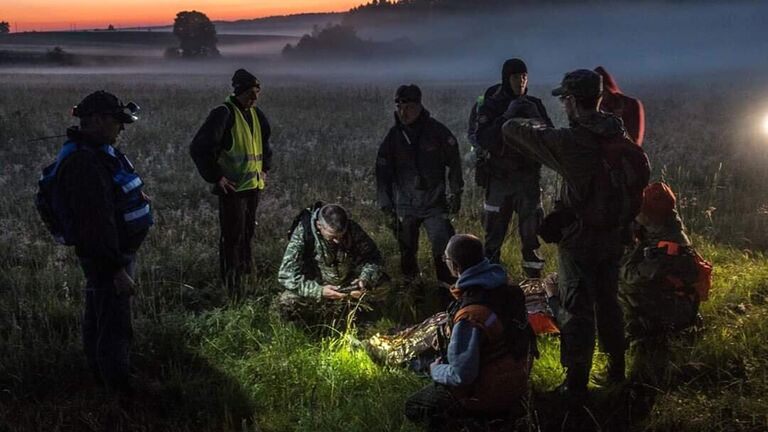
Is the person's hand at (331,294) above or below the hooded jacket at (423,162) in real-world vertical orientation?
below

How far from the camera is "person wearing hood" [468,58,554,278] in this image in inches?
225

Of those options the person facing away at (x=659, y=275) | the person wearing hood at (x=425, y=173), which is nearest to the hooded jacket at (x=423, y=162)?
the person wearing hood at (x=425, y=173)

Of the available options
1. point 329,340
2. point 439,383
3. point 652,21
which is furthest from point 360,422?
point 652,21

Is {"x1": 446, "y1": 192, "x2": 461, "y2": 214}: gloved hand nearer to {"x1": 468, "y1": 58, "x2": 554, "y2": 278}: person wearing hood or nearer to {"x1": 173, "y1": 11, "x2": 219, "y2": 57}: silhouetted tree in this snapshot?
{"x1": 468, "y1": 58, "x2": 554, "y2": 278}: person wearing hood

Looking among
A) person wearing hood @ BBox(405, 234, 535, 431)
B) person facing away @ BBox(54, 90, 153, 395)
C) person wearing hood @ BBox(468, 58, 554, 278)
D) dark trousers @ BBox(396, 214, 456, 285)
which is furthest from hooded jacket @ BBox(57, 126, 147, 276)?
person wearing hood @ BBox(468, 58, 554, 278)

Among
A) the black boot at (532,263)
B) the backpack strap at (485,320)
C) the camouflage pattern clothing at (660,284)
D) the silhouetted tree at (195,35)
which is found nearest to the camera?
the backpack strap at (485,320)

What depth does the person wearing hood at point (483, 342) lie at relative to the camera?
10.8 feet

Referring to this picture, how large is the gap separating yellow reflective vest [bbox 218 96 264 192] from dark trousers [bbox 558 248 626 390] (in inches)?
124

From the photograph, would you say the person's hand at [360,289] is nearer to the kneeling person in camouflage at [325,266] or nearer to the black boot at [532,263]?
the kneeling person in camouflage at [325,266]

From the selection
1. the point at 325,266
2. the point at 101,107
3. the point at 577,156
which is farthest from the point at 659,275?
the point at 101,107

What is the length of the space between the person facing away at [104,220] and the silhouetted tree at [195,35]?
89.9 metres

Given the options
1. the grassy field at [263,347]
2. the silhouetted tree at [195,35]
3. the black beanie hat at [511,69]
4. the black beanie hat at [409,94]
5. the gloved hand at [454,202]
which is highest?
the silhouetted tree at [195,35]

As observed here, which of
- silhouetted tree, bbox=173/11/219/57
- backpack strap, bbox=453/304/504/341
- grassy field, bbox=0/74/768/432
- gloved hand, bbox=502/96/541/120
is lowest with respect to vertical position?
grassy field, bbox=0/74/768/432

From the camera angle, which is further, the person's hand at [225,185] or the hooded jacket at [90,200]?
the person's hand at [225,185]
